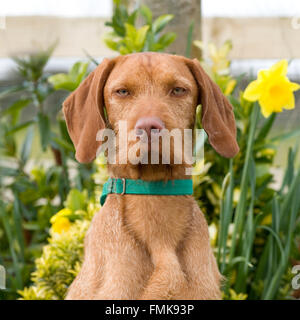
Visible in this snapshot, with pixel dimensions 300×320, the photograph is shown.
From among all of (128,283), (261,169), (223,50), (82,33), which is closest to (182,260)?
(128,283)

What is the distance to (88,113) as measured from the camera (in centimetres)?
110

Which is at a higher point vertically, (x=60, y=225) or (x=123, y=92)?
(x=123, y=92)

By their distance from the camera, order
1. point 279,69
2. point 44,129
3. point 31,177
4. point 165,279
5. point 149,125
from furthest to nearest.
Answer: point 31,177 → point 44,129 → point 279,69 → point 165,279 → point 149,125

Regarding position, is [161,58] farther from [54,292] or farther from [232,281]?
[232,281]

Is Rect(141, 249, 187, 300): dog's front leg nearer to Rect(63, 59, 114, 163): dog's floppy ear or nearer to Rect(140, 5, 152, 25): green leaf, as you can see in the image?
Rect(63, 59, 114, 163): dog's floppy ear

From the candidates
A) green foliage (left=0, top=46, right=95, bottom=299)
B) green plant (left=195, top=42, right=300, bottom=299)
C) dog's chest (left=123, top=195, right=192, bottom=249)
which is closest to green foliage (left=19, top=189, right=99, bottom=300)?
green foliage (left=0, top=46, right=95, bottom=299)

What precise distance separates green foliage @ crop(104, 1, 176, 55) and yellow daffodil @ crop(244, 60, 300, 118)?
0.59m

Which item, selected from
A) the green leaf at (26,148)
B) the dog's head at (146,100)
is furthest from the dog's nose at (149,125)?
the green leaf at (26,148)

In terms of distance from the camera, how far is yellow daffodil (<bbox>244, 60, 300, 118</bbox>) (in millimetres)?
1337

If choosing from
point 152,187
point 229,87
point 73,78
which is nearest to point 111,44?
point 73,78

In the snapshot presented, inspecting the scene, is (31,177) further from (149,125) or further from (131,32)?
(149,125)

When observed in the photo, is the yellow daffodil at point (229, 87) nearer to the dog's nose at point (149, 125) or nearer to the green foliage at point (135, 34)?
the green foliage at point (135, 34)

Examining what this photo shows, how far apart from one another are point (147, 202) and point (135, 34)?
0.91m

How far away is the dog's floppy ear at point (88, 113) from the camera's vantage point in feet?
3.54
